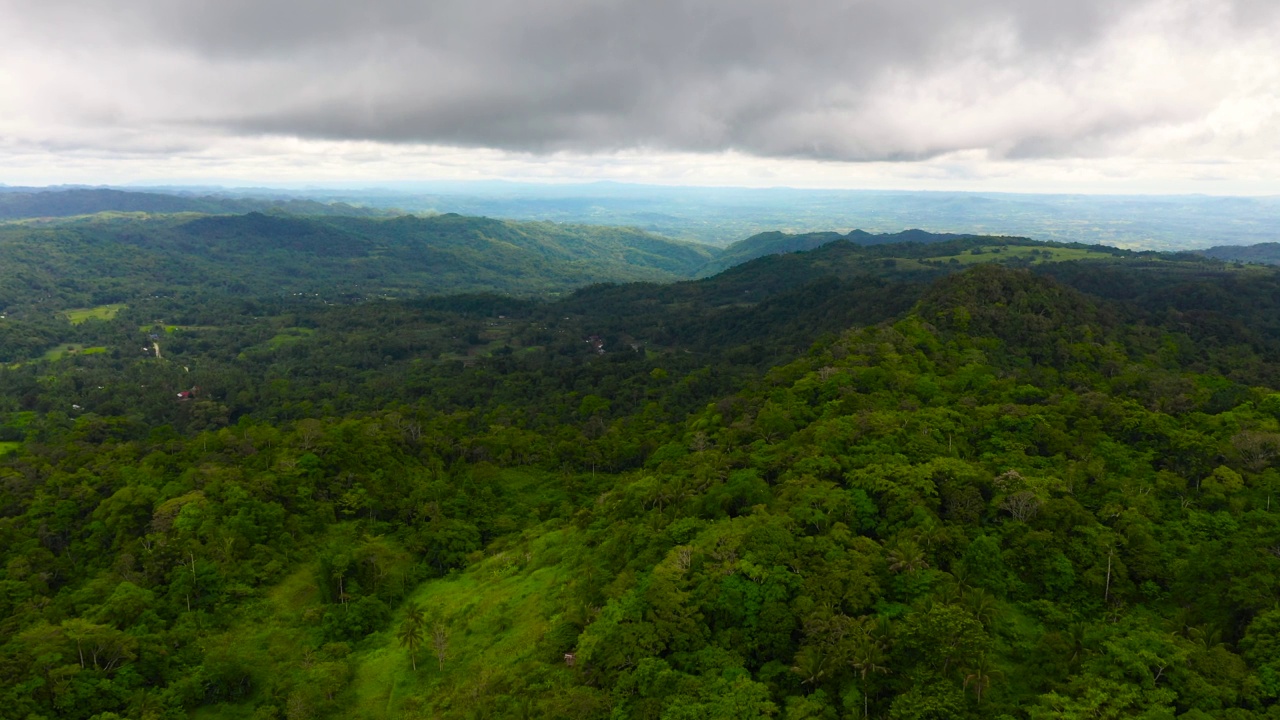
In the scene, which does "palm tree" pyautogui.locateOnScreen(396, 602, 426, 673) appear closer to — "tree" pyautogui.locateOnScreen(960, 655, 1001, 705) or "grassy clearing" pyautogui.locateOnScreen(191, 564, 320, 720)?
"grassy clearing" pyautogui.locateOnScreen(191, 564, 320, 720)

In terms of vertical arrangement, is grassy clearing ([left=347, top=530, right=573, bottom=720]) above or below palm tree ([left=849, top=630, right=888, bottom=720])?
below

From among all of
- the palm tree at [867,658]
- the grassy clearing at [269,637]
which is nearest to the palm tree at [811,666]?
the palm tree at [867,658]

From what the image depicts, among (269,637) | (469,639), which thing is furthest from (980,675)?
(269,637)

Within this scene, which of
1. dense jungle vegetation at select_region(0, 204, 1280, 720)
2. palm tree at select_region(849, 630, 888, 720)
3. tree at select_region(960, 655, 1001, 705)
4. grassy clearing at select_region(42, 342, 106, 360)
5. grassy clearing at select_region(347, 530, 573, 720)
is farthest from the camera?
grassy clearing at select_region(42, 342, 106, 360)

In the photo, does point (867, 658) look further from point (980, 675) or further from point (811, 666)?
point (980, 675)

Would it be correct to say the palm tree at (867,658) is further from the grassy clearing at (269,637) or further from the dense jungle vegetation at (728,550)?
the grassy clearing at (269,637)

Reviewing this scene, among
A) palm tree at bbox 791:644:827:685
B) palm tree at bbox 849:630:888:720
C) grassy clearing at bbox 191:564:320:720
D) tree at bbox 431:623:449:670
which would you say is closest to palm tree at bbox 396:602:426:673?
tree at bbox 431:623:449:670

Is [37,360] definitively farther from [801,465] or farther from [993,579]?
[993,579]
